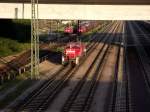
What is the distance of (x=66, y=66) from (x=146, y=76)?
11531 millimetres

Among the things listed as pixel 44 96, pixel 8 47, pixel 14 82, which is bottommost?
pixel 44 96

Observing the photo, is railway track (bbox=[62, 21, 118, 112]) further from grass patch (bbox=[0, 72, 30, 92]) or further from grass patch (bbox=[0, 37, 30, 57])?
grass patch (bbox=[0, 37, 30, 57])

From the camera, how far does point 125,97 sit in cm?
3619

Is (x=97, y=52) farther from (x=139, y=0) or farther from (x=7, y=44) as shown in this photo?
(x=139, y=0)

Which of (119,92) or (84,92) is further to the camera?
(84,92)

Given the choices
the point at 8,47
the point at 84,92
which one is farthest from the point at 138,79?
the point at 8,47

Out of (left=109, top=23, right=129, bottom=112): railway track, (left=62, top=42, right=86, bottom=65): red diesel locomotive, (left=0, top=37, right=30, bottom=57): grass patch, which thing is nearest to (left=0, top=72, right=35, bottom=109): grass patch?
(left=109, top=23, right=129, bottom=112): railway track

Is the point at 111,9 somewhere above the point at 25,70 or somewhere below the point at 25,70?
above

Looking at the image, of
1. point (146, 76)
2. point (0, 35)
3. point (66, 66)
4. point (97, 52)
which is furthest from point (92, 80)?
point (0, 35)

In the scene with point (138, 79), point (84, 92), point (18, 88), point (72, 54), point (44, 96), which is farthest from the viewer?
point (72, 54)

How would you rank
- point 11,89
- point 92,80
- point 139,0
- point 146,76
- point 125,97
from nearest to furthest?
point 125,97
point 11,89
point 92,80
point 146,76
point 139,0

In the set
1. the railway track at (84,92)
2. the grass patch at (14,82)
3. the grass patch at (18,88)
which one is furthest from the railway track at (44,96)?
the grass patch at (14,82)

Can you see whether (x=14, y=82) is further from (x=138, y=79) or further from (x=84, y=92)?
(x=138, y=79)

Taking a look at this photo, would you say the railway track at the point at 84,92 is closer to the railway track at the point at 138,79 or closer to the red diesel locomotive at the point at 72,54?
the red diesel locomotive at the point at 72,54
